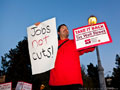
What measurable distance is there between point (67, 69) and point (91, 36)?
30.1 inches

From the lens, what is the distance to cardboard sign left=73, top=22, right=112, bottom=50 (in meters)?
2.81

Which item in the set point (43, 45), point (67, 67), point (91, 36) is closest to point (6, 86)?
point (43, 45)

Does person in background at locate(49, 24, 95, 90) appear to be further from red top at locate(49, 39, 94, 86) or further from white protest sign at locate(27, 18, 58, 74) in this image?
white protest sign at locate(27, 18, 58, 74)

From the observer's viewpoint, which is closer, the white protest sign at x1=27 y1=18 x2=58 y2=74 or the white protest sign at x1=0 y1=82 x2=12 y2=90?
the white protest sign at x1=27 y1=18 x2=58 y2=74

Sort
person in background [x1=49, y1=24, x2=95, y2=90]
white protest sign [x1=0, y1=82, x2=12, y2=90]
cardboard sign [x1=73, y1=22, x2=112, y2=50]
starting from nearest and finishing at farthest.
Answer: person in background [x1=49, y1=24, x2=95, y2=90]
cardboard sign [x1=73, y1=22, x2=112, y2=50]
white protest sign [x1=0, y1=82, x2=12, y2=90]

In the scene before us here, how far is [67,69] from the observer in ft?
8.98

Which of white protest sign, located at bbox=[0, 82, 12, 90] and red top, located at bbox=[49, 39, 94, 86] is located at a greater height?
red top, located at bbox=[49, 39, 94, 86]

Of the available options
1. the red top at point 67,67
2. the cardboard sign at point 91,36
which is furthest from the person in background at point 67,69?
the cardboard sign at point 91,36

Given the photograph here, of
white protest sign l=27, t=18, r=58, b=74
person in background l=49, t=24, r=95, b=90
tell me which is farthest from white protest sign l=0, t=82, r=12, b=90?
person in background l=49, t=24, r=95, b=90

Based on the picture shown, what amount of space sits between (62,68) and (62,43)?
552 mm

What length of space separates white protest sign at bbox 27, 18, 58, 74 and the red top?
0.17 meters

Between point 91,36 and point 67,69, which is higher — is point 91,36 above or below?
above

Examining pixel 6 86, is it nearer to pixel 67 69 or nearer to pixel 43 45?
pixel 43 45

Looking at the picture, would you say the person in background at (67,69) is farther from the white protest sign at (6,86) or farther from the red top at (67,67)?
the white protest sign at (6,86)
